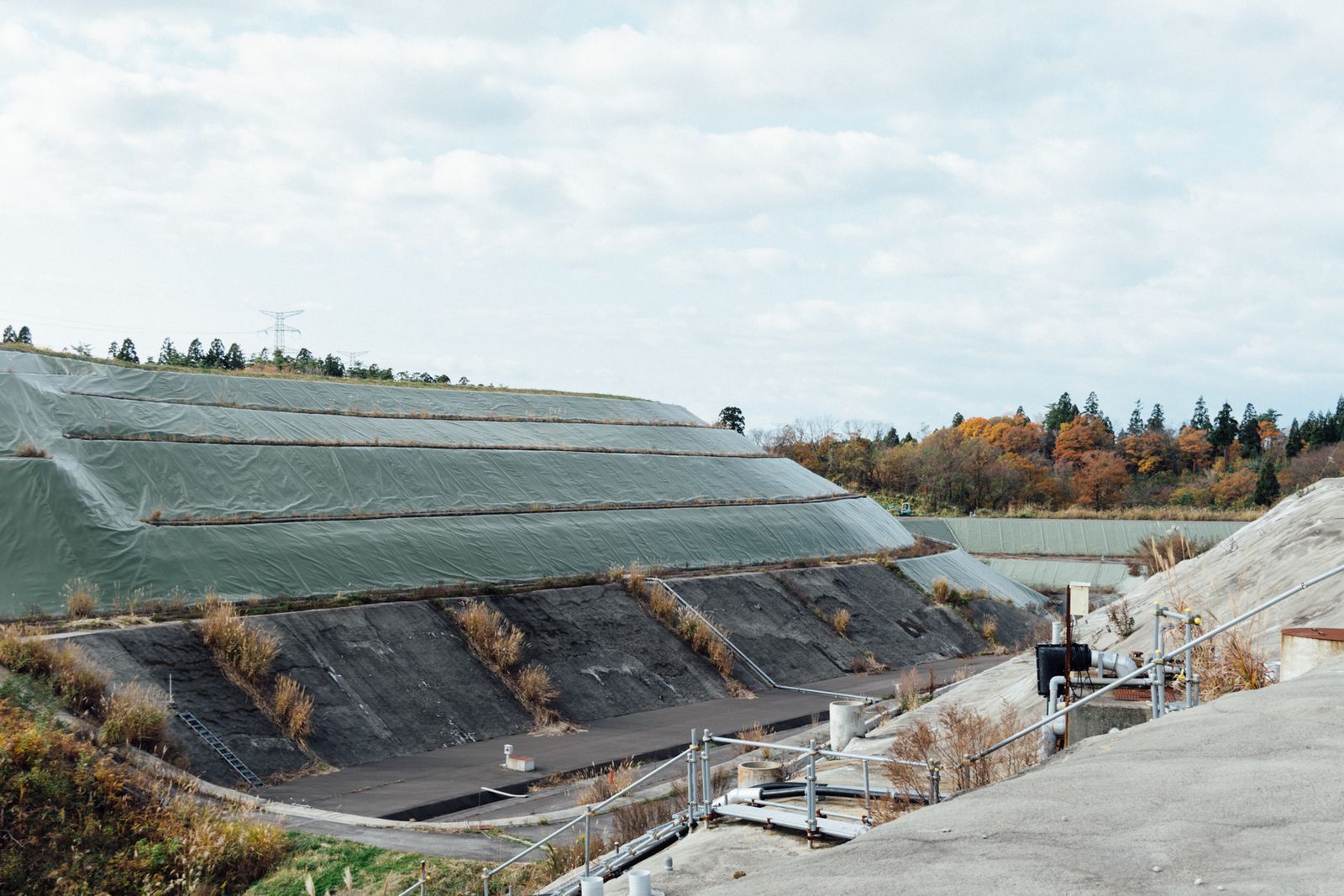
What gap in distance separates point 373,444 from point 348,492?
340cm

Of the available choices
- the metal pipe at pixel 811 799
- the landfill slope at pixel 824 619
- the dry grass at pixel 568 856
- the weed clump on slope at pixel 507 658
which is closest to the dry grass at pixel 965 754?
the metal pipe at pixel 811 799

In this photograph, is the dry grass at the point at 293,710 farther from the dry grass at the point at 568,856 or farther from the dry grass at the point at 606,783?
the dry grass at the point at 568,856

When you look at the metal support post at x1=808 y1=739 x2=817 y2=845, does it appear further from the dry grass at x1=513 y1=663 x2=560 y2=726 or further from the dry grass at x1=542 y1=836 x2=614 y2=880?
the dry grass at x1=513 y1=663 x2=560 y2=726

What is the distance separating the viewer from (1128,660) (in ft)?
38.3

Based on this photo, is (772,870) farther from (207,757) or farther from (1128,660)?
(207,757)

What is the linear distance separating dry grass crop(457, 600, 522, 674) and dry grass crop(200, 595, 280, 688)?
14.9ft

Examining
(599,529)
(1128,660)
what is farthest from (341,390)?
(1128,660)

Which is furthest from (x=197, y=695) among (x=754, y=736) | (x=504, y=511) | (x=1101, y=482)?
(x=1101, y=482)

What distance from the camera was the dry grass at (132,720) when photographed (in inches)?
661

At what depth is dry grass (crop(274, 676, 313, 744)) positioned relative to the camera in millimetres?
19641

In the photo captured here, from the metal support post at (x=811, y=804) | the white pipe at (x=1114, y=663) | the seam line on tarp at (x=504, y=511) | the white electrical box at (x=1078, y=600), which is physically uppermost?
the seam line on tarp at (x=504, y=511)

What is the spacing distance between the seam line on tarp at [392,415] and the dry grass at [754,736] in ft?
63.9

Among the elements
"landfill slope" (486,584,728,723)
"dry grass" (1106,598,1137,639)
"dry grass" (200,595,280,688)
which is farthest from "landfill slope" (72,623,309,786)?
"dry grass" (1106,598,1137,639)

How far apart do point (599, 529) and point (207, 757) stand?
16.3 metres
